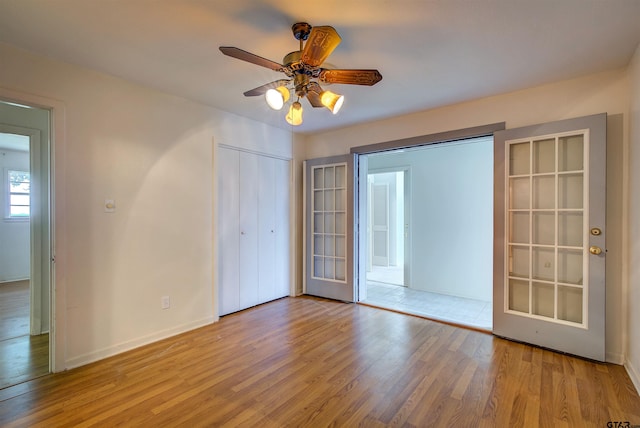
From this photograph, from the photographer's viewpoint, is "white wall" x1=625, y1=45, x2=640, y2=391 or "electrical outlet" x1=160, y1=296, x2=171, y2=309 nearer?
"white wall" x1=625, y1=45, x2=640, y2=391

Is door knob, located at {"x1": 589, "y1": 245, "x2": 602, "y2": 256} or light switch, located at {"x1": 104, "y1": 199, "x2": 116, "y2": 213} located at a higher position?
light switch, located at {"x1": 104, "y1": 199, "x2": 116, "y2": 213}

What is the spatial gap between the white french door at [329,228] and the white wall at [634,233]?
261 cm

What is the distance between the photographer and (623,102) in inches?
94.3

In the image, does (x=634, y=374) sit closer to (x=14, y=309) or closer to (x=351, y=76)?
(x=351, y=76)

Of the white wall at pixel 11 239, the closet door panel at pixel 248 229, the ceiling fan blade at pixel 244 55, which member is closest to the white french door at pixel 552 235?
the ceiling fan blade at pixel 244 55

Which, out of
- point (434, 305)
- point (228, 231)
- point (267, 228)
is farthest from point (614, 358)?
point (228, 231)

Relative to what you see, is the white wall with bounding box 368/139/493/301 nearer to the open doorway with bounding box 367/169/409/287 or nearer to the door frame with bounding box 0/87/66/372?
the open doorway with bounding box 367/169/409/287

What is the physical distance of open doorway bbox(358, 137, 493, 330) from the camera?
4.17 m

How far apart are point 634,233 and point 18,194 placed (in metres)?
8.87

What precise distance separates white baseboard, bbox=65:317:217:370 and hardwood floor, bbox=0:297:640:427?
0.22 feet

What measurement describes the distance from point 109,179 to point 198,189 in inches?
32.1

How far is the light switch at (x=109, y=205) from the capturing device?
2.52 metres

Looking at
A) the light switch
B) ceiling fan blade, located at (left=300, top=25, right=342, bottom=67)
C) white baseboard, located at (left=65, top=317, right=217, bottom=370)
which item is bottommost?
white baseboard, located at (left=65, top=317, right=217, bottom=370)

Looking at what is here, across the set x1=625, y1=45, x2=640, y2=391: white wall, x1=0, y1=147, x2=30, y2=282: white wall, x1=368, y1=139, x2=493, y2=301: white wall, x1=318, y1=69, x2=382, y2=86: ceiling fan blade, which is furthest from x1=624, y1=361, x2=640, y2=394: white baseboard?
x1=0, y1=147, x2=30, y2=282: white wall
